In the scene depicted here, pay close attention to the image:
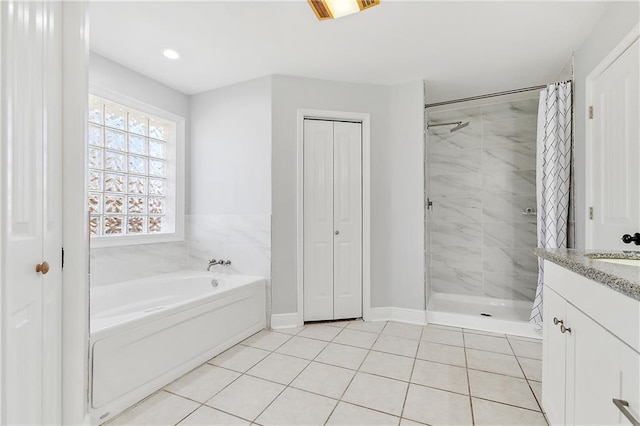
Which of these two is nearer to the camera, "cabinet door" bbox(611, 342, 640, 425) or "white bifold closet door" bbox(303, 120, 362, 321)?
"cabinet door" bbox(611, 342, 640, 425)

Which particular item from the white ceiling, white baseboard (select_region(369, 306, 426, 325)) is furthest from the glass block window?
white baseboard (select_region(369, 306, 426, 325))

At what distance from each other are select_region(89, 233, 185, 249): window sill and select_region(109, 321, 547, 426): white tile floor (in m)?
1.38

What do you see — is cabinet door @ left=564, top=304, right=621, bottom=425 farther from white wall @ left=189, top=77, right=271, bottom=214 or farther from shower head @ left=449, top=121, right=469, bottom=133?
shower head @ left=449, top=121, right=469, bottom=133

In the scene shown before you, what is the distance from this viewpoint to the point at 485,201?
3.72 metres

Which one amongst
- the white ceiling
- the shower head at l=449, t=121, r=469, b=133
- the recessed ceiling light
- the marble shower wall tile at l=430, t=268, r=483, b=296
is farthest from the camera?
the marble shower wall tile at l=430, t=268, r=483, b=296

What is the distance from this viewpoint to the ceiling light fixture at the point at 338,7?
6.16 feet

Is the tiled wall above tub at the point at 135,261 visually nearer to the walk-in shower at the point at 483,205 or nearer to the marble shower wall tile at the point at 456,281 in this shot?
the walk-in shower at the point at 483,205

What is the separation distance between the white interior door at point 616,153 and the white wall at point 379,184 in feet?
4.28

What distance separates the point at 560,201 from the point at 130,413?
346 cm

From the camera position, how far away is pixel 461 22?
2.11 meters

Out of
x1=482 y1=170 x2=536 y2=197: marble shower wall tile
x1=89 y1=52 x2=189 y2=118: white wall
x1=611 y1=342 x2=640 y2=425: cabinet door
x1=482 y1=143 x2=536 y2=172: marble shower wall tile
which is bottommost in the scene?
x1=611 y1=342 x2=640 y2=425: cabinet door

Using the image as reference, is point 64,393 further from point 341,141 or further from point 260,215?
point 341,141

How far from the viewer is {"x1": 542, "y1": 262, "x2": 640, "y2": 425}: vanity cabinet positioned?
2.66 ft

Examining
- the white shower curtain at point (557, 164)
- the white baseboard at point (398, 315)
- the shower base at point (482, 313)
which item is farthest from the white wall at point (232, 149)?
the white shower curtain at point (557, 164)
